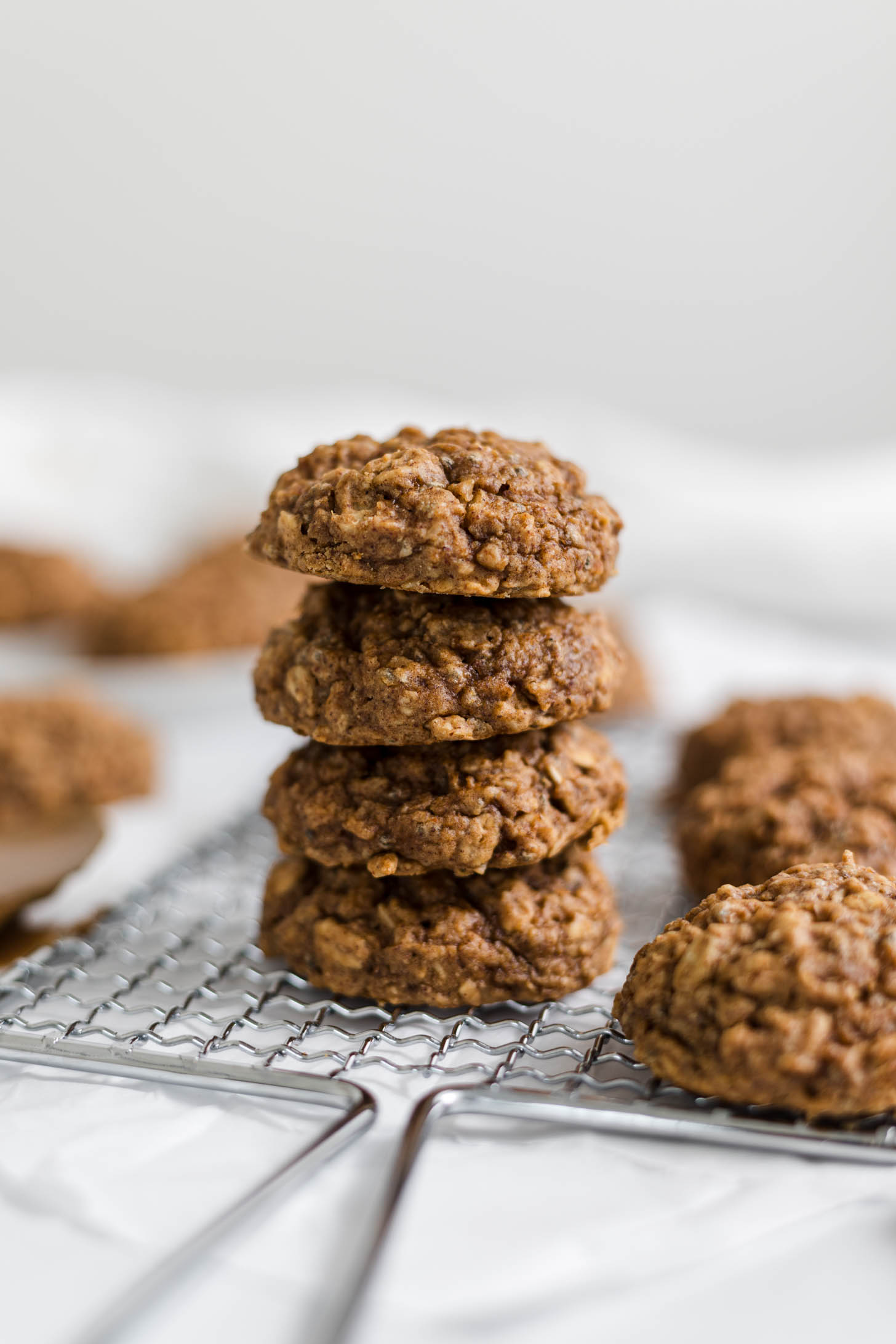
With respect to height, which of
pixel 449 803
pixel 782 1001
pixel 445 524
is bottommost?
pixel 782 1001

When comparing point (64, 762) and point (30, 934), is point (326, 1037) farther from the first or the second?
point (64, 762)

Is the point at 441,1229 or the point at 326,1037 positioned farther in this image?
the point at 326,1037

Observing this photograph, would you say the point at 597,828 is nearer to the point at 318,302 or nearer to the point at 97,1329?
the point at 97,1329

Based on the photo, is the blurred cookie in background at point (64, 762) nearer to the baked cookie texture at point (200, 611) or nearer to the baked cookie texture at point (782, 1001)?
the baked cookie texture at point (200, 611)

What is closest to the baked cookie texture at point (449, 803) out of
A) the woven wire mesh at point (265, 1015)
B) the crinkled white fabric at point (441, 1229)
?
the woven wire mesh at point (265, 1015)

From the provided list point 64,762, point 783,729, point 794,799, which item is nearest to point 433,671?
point 794,799

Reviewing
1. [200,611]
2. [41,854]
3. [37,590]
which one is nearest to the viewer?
[41,854]

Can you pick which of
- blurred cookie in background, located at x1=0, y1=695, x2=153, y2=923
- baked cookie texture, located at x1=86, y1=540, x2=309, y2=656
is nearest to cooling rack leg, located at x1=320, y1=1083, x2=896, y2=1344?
blurred cookie in background, located at x1=0, y1=695, x2=153, y2=923
